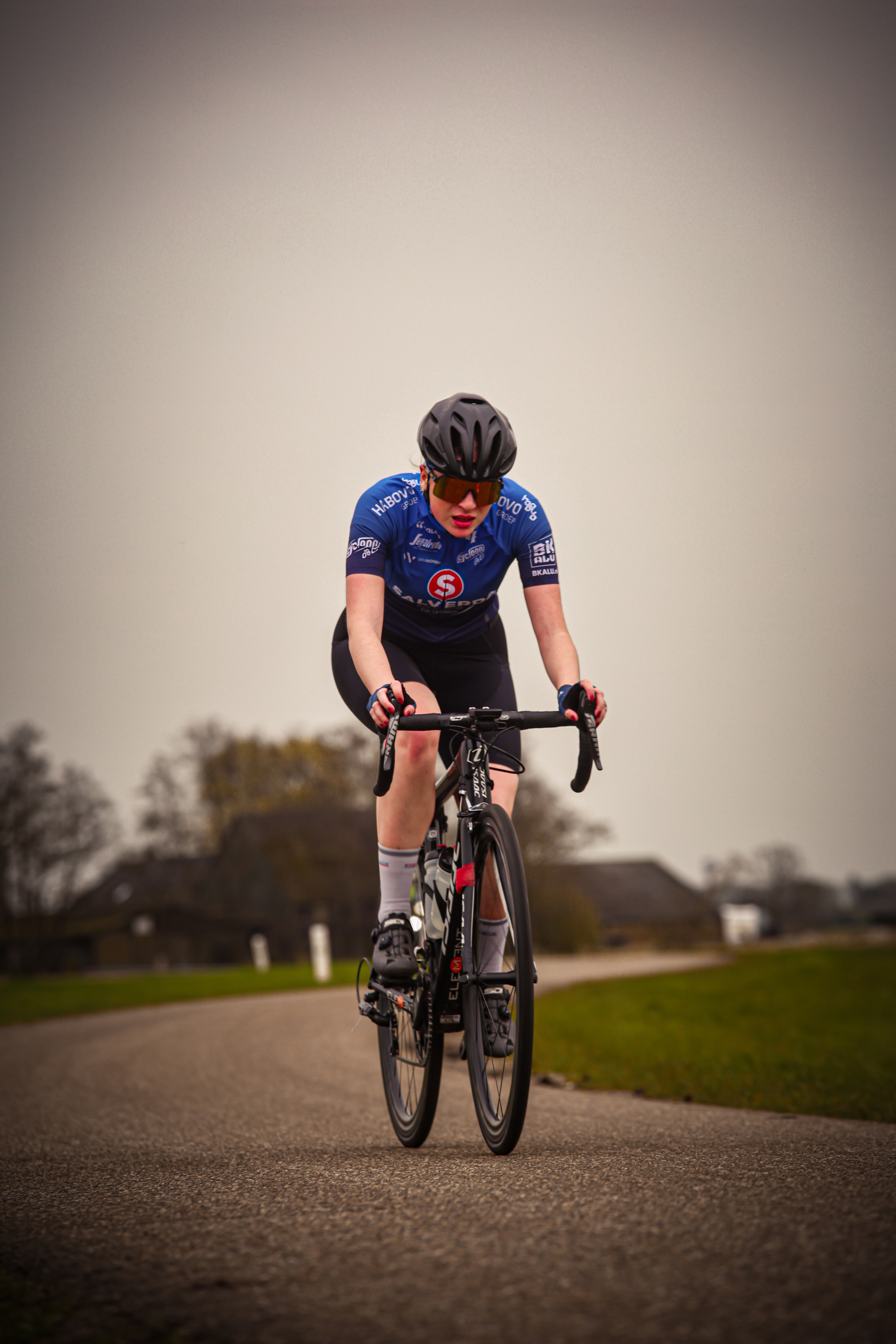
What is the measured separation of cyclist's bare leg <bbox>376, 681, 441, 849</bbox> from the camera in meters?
4.49

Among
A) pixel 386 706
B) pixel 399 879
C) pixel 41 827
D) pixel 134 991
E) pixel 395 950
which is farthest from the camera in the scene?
pixel 41 827

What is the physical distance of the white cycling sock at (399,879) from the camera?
477cm

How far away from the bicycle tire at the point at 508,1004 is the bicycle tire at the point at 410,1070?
21 centimetres

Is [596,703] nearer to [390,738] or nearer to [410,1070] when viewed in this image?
[390,738]

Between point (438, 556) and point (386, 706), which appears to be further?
point (438, 556)

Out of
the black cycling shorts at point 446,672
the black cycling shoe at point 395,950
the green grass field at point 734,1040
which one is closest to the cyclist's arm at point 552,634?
the black cycling shorts at point 446,672

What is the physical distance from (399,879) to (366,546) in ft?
4.60

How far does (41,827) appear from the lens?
5097 cm

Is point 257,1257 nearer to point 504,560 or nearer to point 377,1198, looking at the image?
point 377,1198

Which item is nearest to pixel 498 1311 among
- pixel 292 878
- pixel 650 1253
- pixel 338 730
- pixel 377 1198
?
pixel 650 1253

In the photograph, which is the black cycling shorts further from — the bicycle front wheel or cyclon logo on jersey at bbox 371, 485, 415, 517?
the bicycle front wheel

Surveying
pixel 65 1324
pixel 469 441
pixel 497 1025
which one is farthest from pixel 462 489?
pixel 65 1324

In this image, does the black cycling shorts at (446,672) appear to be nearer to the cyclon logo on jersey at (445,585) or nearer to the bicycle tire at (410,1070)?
the cyclon logo on jersey at (445,585)

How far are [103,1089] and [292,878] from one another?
155 ft
